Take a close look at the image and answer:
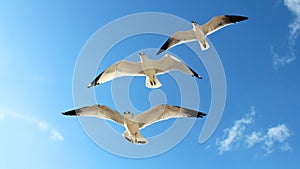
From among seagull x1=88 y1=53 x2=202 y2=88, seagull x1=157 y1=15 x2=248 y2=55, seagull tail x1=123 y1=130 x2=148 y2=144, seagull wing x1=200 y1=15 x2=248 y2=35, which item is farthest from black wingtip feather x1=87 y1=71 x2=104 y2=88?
seagull wing x1=200 y1=15 x2=248 y2=35

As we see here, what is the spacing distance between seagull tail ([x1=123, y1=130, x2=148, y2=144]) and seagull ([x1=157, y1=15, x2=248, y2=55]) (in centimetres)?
295

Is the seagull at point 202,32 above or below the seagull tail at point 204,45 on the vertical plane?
above

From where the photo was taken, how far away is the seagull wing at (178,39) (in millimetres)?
12875

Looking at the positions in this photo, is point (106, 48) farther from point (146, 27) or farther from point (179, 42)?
point (179, 42)

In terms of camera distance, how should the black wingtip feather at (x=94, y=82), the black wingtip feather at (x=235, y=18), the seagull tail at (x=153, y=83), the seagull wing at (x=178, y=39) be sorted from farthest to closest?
the seagull wing at (x=178, y=39) → the black wingtip feather at (x=235, y=18) → the black wingtip feather at (x=94, y=82) → the seagull tail at (x=153, y=83)

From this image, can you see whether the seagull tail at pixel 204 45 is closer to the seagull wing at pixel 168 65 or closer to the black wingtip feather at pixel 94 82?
the seagull wing at pixel 168 65

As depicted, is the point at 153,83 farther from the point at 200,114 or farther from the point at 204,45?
the point at 204,45

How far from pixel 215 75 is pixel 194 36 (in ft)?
7.01

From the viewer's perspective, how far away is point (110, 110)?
36.2ft

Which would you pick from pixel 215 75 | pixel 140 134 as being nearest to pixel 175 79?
pixel 215 75

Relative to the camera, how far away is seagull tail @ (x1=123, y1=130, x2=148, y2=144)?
1086 centimetres

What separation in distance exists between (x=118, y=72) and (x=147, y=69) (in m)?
0.87

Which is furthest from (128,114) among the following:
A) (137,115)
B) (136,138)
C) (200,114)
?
(200,114)

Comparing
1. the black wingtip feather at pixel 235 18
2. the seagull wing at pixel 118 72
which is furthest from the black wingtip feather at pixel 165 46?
the black wingtip feather at pixel 235 18
